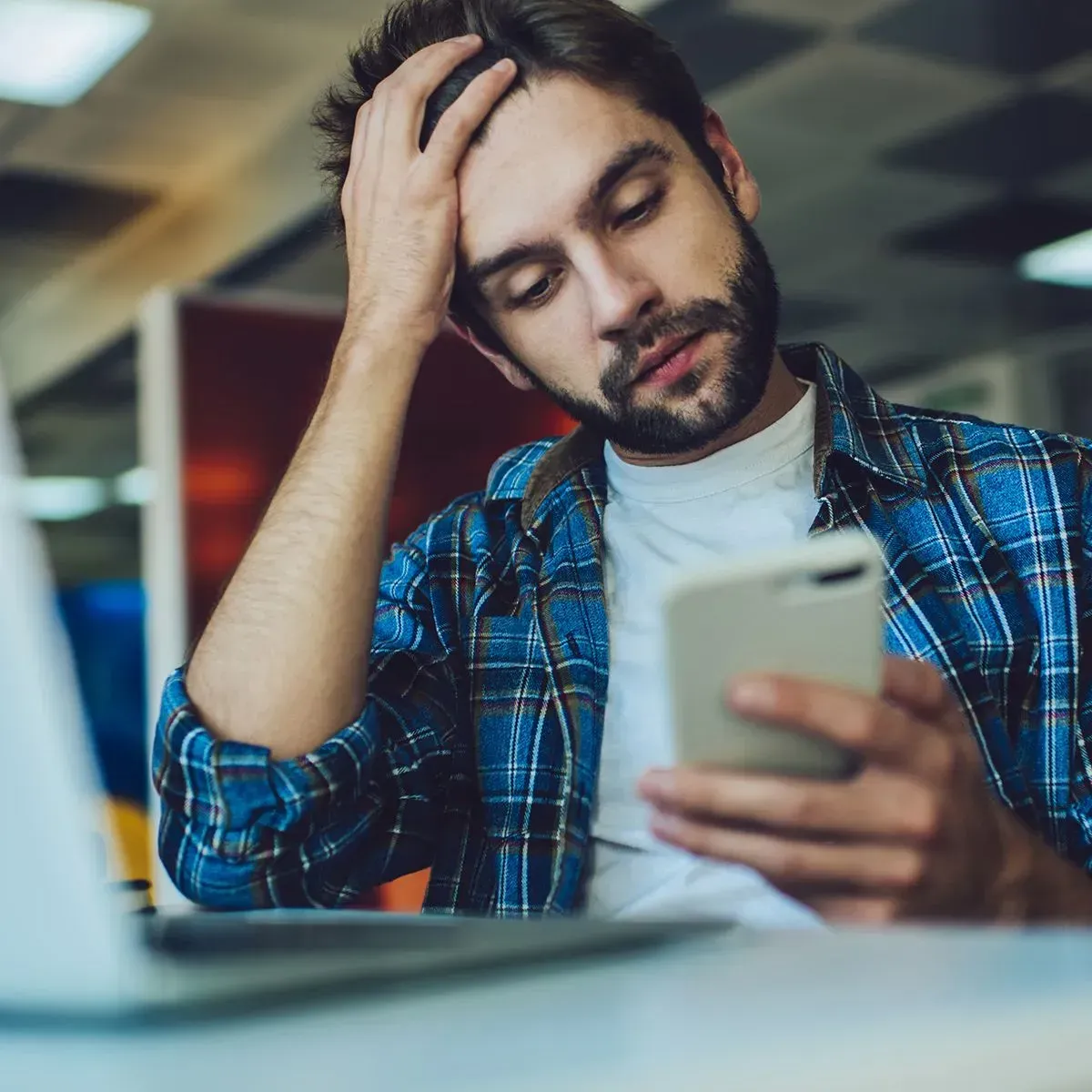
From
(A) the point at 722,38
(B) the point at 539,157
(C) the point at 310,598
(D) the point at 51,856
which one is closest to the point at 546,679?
(C) the point at 310,598

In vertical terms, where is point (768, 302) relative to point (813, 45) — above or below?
below

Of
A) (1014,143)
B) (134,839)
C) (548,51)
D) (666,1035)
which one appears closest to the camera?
(666,1035)

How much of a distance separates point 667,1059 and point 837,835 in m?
0.34

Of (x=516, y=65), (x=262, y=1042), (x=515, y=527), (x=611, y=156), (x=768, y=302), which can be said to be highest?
(x=516, y=65)

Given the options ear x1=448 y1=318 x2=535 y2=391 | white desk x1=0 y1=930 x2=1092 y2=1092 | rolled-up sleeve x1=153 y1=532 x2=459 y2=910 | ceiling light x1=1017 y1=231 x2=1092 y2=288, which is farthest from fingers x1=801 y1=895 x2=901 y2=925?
ceiling light x1=1017 y1=231 x2=1092 y2=288

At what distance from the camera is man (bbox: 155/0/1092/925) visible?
1.05 m

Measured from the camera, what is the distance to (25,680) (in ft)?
1.13

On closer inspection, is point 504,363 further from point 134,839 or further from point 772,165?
point 772,165

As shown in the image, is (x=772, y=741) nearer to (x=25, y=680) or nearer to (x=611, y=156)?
(x=25, y=680)

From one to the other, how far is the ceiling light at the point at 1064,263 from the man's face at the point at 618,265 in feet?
14.2

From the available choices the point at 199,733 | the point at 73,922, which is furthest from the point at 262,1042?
the point at 199,733

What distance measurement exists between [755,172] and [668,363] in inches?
140

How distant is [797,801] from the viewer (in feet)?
1.96

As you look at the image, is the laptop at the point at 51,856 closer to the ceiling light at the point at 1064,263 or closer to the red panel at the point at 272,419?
the red panel at the point at 272,419
